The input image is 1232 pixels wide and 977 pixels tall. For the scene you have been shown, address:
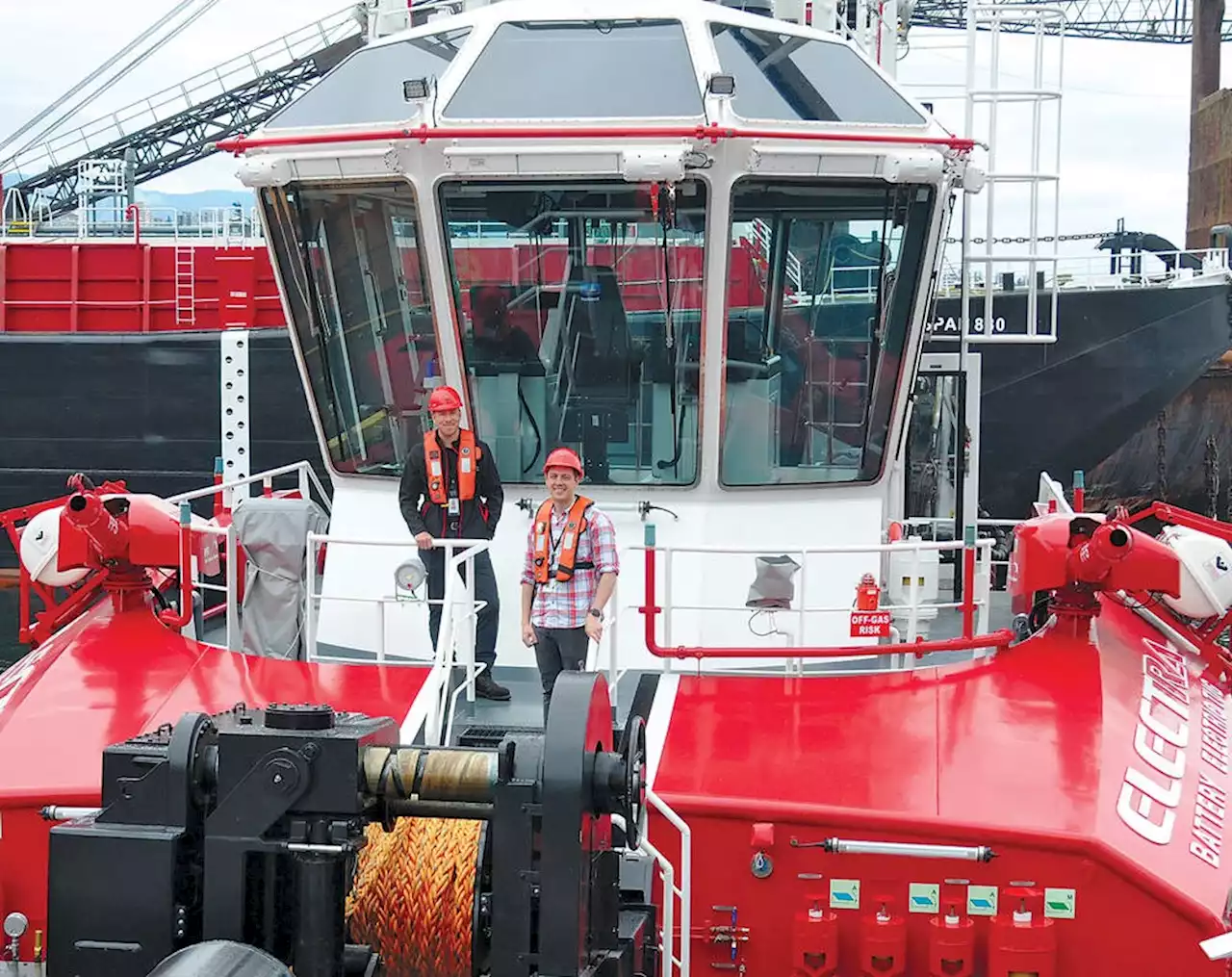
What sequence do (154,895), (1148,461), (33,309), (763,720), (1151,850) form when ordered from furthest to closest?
1. (1148,461)
2. (33,309)
3. (763,720)
4. (1151,850)
5. (154,895)

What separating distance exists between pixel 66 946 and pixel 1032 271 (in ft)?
22.8

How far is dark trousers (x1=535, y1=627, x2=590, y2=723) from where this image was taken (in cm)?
592

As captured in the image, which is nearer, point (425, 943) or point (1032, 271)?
point (425, 943)

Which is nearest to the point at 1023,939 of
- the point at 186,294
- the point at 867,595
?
the point at 867,595

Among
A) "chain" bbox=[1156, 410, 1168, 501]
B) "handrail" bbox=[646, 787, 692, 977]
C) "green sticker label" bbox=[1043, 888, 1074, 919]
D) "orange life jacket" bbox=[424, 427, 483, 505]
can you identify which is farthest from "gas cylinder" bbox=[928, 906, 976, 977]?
"chain" bbox=[1156, 410, 1168, 501]

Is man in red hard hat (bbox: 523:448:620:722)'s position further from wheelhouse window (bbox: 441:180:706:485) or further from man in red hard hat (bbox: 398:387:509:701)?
wheelhouse window (bbox: 441:180:706:485)

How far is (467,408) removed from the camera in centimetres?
702

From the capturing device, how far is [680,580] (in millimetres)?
6891

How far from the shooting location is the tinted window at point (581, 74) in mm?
6500

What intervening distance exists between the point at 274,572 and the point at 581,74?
2557mm

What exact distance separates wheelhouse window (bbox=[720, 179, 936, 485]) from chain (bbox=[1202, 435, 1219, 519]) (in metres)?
19.8

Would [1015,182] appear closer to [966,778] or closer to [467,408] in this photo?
[467,408]

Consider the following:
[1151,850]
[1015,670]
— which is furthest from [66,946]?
[1015,670]

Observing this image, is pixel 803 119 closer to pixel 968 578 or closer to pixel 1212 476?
pixel 968 578
